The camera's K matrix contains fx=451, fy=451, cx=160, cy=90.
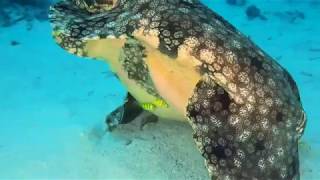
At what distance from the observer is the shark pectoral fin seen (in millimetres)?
3047

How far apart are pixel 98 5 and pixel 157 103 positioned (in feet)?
3.67

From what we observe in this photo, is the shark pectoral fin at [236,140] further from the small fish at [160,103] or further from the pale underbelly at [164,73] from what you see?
the small fish at [160,103]

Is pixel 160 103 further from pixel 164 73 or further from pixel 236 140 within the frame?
pixel 236 140

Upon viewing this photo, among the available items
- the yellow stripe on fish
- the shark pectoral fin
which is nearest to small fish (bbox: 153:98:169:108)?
the yellow stripe on fish

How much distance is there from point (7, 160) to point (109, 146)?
40.5 inches

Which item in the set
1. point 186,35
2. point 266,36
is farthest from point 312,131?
point 266,36

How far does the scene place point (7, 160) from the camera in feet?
14.9

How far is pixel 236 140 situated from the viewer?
3064 mm

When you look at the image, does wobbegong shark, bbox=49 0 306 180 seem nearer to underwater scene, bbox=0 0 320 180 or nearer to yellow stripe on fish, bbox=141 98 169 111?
underwater scene, bbox=0 0 320 180

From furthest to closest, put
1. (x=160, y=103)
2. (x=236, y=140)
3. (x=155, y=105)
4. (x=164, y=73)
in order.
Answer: (x=155, y=105), (x=160, y=103), (x=164, y=73), (x=236, y=140)

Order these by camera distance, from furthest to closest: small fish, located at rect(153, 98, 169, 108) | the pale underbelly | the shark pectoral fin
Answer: small fish, located at rect(153, 98, 169, 108) → the pale underbelly → the shark pectoral fin

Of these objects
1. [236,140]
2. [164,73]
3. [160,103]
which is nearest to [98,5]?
[164,73]

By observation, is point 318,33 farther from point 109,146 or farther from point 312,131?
point 109,146

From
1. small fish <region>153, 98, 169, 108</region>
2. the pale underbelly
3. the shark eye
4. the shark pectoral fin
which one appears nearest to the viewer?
the shark pectoral fin
